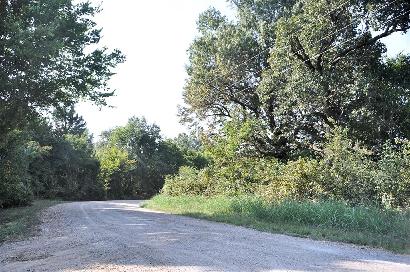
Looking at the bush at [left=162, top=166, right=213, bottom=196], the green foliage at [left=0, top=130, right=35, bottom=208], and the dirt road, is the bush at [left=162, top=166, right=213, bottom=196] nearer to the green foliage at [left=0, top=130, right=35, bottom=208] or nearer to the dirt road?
the green foliage at [left=0, top=130, right=35, bottom=208]

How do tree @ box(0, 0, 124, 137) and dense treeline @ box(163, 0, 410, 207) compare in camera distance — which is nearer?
tree @ box(0, 0, 124, 137)

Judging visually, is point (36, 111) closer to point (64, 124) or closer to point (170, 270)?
point (170, 270)

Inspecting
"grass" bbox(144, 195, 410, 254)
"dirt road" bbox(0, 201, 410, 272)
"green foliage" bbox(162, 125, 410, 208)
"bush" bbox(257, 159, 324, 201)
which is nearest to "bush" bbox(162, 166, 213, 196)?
"green foliage" bbox(162, 125, 410, 208)

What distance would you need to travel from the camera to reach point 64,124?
76.2 m

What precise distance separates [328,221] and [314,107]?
12.8 meters

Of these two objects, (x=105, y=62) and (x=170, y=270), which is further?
(x=105, y=62)

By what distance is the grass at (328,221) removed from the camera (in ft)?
34.3

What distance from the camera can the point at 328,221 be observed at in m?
12.5

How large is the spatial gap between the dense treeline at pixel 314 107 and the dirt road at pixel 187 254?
632 centimetres

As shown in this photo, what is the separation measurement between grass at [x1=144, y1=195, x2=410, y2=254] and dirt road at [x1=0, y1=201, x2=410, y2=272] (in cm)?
91

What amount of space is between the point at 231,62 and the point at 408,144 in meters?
15.9

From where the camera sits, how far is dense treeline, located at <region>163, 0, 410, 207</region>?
54.3 ft

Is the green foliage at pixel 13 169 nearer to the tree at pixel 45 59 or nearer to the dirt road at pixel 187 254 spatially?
A: the tree at pixel 45 59

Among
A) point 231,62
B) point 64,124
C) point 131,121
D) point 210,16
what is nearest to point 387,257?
point 231,62
